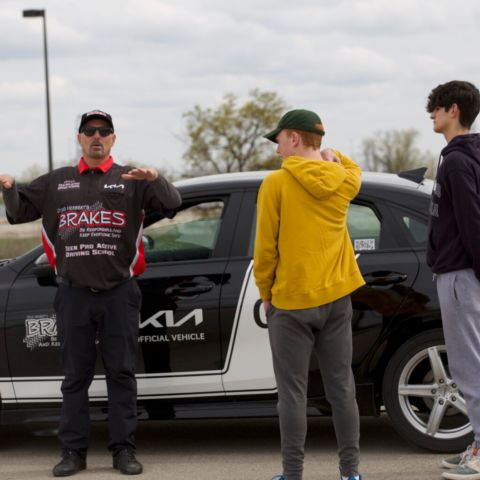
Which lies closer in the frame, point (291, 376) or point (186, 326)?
point (291, 376)

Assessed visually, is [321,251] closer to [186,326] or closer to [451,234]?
[451,234]

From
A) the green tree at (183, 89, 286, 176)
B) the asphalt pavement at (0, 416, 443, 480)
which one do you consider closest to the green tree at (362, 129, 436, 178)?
the green tree at (183, 89, 286, 176)

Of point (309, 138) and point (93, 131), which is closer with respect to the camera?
A: point (309, 138)

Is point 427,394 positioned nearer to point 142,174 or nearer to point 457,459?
point 457,459

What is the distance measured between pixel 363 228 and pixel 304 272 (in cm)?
132

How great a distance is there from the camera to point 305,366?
450cm

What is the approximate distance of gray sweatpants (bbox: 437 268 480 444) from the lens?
4.76 meters

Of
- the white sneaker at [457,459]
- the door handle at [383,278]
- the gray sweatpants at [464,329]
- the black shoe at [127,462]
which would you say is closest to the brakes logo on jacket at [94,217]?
the black shoe at [127,462]

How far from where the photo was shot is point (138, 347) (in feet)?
18.0

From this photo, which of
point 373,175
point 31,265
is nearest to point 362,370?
point 373,175

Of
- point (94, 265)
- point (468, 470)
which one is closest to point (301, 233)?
point (94, 265)

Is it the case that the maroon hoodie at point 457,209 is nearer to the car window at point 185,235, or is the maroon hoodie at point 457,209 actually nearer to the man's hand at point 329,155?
the man's hand at point 329,155

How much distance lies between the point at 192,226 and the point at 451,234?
1.70 metres

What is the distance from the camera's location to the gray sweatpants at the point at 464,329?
476cm
